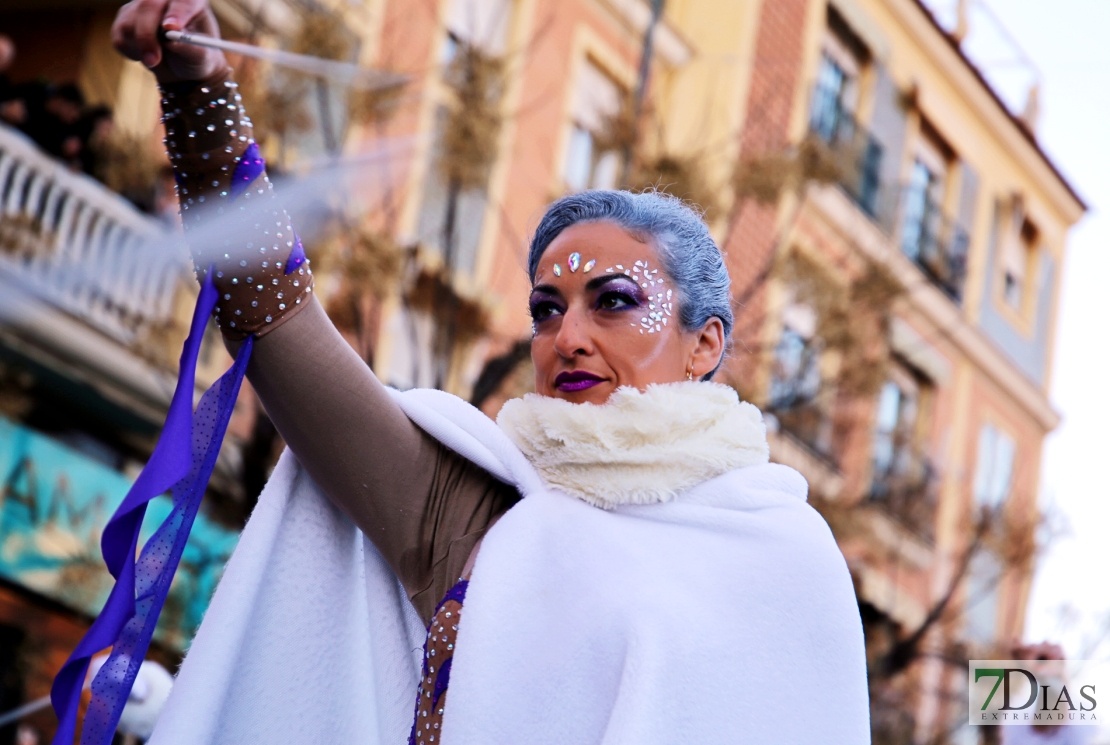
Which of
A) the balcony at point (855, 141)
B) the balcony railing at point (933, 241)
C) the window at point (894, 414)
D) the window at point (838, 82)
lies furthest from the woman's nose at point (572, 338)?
the balcony railing at point (933, 241)

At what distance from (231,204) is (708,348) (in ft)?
2.64

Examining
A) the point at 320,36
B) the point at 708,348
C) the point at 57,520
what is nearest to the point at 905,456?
the point at 57,520

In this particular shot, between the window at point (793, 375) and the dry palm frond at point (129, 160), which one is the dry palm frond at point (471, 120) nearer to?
the dry palm frond at point (129, 160)

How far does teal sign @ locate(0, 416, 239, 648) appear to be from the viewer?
10.0 m

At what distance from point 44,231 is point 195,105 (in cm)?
785

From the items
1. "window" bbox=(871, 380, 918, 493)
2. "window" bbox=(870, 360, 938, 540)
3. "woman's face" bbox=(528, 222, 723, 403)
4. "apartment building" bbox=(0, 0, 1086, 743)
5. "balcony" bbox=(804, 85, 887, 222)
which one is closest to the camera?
"woman's face" bbox=(528, 222, 723, 403)

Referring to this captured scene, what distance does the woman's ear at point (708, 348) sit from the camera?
266 centimetres

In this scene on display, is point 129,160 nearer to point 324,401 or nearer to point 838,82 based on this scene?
point 324,401

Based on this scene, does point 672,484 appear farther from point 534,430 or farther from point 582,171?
point 582,171

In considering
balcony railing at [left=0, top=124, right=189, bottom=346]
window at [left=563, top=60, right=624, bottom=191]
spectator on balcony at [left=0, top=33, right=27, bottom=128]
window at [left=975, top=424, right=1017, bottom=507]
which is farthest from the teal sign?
window at [left=975, top=424, right=1017, bottom=507]

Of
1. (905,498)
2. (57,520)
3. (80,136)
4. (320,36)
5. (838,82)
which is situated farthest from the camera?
(838,82)

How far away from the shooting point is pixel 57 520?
10.6m

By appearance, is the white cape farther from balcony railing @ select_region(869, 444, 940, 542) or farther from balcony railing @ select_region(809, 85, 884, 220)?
A: balcony railing @ select_region(809, 85, 884, 220)

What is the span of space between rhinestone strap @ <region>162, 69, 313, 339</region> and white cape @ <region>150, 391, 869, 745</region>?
0.27 m
